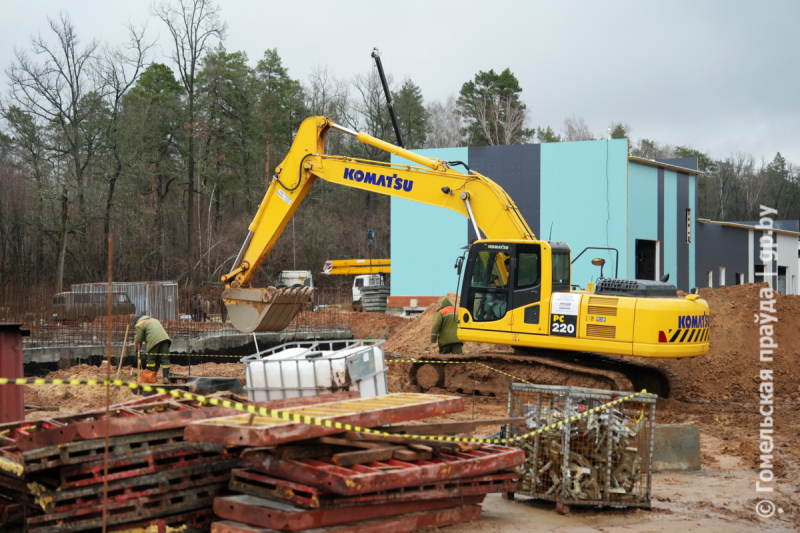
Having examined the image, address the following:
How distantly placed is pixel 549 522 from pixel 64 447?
13.5 ft

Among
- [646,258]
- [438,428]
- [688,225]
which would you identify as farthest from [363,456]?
[688,225]

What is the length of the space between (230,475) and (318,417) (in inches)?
35.3

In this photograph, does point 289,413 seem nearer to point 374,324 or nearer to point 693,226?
point 374,324

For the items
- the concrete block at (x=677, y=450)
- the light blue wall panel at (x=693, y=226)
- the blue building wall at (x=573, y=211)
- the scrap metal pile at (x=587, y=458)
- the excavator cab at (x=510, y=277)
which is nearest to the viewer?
the scrap metal pile at (x=587, y=458)

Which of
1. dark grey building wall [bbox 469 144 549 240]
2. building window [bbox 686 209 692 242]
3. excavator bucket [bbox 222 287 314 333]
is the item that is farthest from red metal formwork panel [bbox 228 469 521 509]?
building window [bbox 686 209 692 242]

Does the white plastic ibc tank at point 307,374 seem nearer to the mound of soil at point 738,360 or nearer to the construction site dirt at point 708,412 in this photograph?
the construction site dirt at point 708,412

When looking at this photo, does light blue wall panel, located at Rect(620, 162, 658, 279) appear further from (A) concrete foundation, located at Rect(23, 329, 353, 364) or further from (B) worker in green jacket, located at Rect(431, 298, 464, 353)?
(B) worker in green jacket, located at Rect(431, 298, 464, 353)

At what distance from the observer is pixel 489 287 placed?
12516 mm

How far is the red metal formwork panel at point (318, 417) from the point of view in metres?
5.25

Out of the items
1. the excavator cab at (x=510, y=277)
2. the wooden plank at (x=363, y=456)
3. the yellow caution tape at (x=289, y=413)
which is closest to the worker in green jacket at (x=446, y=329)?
the excavator cab at (x=510, y=277)

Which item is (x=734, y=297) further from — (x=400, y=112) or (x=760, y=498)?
(x=400, y=112)

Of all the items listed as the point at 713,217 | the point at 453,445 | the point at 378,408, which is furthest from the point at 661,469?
the point at 713,217

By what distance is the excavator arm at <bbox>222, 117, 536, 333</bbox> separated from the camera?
13.0m

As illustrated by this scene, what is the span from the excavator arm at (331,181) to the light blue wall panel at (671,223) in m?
21.7
